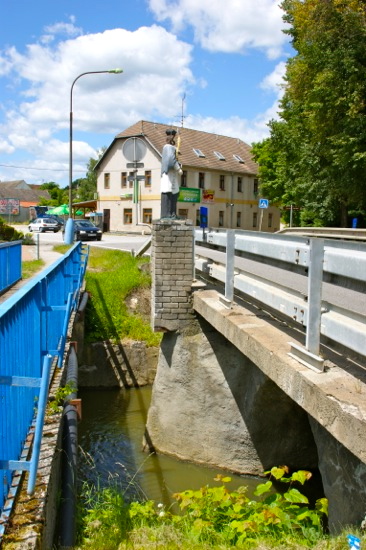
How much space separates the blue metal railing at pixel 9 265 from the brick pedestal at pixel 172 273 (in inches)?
202

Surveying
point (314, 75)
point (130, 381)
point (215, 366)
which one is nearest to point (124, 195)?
point (314, 75)

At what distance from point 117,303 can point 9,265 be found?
3.17 meters

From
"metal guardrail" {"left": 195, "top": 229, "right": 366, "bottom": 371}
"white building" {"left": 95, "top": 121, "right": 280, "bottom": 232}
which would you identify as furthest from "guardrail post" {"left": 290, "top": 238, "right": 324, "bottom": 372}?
"white building" {"left": 95, "top": 121, "right": 280, "bottom": 232}

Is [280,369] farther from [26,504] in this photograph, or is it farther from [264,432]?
[264,432]

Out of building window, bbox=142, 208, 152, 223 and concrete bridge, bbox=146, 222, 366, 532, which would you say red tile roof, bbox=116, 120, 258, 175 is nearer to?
building window, bbox=142, 208, 152, 223

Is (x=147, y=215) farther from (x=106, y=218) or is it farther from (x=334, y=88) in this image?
(x=334, y=88)

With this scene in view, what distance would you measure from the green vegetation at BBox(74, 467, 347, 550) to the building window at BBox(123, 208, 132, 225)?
40777 mm

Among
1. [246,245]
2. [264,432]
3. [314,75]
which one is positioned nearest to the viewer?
[246,245]

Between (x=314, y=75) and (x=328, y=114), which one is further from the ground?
(x=314, y=75)

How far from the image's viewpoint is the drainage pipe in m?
3.61

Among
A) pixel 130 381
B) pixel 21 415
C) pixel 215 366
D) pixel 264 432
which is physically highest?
pixel 21 415

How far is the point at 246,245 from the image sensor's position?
5.47 meters

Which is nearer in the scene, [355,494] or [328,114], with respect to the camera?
[355,494]

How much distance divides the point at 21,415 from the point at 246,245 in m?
2.83
